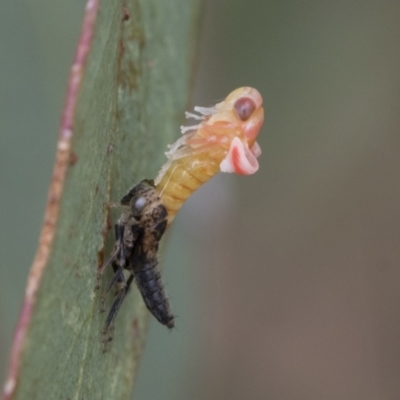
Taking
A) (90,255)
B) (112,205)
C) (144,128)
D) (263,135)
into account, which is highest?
(263,135)

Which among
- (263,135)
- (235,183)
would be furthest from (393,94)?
(235,183)

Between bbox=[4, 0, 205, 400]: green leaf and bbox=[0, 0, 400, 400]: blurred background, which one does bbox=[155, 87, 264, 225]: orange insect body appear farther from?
bbox=[0, 0, 400, 400]: blurred background

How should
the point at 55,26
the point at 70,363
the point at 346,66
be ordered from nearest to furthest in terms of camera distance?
the point at 70,363, the point at 55,26, the point at 346,66

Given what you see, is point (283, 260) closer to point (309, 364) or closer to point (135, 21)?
point (309, 364)

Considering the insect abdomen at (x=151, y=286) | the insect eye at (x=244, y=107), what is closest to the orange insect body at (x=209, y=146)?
the insect eye at (x=244, y=107)

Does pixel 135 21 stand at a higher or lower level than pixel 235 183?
lower

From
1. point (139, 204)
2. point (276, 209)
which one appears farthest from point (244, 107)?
point (276, 209)

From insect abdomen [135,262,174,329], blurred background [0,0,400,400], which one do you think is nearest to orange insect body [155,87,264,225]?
insect abdomen [135,262,174,329]
